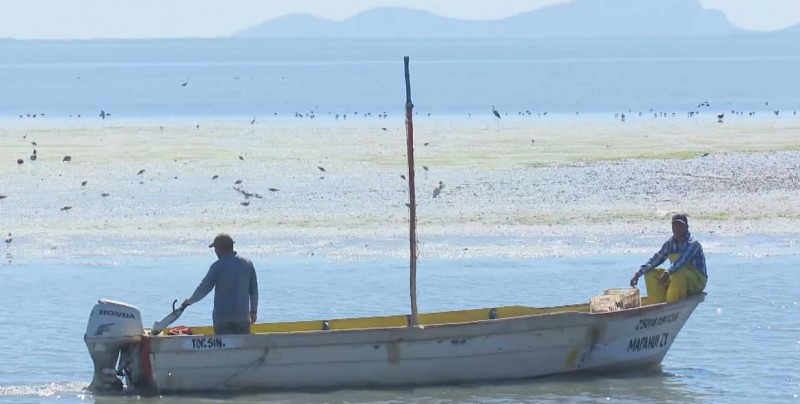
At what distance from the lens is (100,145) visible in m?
42.8

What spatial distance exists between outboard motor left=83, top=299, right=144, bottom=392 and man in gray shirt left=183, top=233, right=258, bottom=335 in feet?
1.80

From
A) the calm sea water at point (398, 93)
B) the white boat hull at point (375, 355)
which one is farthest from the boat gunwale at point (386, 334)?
the calm sea water at point (398, 93)

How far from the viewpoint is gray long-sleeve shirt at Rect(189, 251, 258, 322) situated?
48.1 ft

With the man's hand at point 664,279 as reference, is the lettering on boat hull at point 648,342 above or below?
below

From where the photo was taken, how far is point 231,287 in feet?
48.2

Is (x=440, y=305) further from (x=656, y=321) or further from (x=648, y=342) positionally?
(x=656, y=321)

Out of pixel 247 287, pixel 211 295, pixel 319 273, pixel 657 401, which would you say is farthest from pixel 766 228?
pixel 247 287

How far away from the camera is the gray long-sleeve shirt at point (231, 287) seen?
578 inches

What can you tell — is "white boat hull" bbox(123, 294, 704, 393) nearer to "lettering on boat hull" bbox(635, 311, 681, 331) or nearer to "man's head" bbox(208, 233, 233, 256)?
"lettering on boat hull" bbox(635, 311, 681, 331)

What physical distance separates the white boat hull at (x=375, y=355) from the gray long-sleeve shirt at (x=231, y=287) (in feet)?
0.83

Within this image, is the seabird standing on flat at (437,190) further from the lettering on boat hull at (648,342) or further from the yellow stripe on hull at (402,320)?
the lettering on boat hull at (648,342)

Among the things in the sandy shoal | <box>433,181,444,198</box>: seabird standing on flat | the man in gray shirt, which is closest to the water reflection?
the man in gray shirt

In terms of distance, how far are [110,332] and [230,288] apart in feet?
3.86

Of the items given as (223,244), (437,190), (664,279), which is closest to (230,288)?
(223,244)
